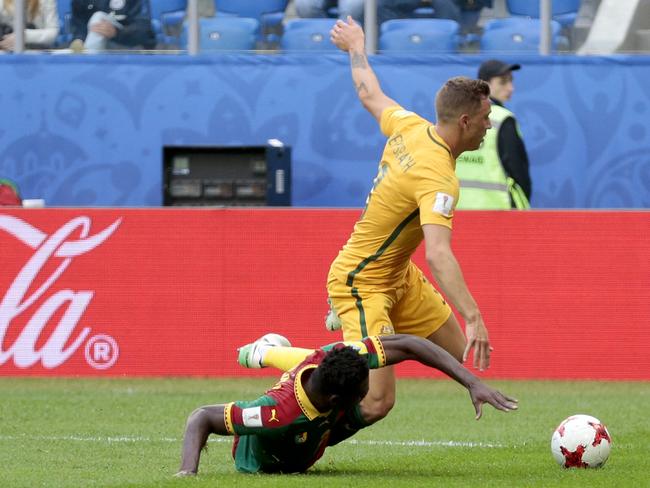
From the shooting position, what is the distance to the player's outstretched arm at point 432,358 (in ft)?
24.5

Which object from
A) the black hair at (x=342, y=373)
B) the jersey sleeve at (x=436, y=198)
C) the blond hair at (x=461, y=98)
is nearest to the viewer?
the black hair at (x=342, y=373)

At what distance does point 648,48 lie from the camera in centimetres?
1594

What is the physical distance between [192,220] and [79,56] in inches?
160

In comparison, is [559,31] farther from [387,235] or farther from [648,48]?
[387,235]

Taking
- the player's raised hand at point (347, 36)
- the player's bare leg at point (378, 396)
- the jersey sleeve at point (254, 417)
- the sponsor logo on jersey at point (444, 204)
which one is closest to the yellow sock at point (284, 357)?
the player's bare leg at point (378, 396)

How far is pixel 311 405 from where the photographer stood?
750 centimetres

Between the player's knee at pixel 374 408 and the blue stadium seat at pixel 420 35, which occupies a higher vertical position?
the player's knee at pixel 374 408

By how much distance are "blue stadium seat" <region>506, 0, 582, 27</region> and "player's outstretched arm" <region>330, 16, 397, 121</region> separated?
6.88 metres

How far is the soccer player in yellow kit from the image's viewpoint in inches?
304

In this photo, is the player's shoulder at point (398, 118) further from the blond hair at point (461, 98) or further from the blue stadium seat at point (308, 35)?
the blue stadium seat at point (308, 35)

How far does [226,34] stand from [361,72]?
7465 millimetres

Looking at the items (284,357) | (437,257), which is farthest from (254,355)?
(437,257)

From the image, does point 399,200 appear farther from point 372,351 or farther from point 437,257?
point 372,351

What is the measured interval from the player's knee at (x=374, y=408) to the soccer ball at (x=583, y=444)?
3.21 ft
